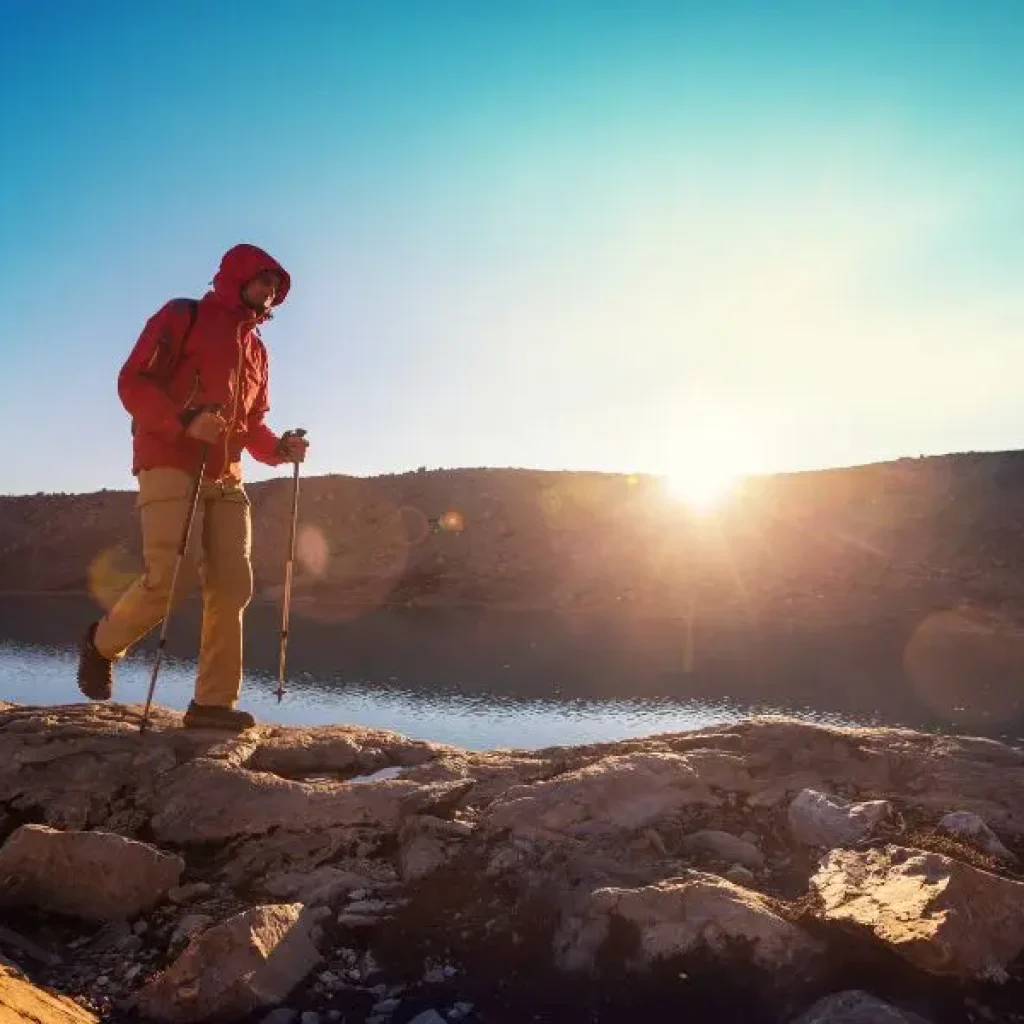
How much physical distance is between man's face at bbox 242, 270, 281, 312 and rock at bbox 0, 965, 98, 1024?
13.8 feet

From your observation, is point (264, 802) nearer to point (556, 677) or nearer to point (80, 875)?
point (80, 875)

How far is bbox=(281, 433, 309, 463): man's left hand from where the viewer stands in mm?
6641

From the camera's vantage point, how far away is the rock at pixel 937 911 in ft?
10.5

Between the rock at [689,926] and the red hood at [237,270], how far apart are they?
4.44m

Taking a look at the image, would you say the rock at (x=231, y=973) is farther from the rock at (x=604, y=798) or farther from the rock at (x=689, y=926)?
the rock at (x=604, y=798)

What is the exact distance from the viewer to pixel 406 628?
26.5 m

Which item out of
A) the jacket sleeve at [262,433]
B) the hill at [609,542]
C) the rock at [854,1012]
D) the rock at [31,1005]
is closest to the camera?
the rock at [31,1005]

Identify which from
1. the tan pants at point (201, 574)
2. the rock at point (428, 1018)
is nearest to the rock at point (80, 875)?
the rock at point (428, 1018)

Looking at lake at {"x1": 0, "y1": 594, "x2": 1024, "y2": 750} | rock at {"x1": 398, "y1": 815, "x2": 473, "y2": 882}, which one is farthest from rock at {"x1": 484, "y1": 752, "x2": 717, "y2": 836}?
lake at {"x1": 0, "y1": 594, "x2": 1024, "y2": 750}

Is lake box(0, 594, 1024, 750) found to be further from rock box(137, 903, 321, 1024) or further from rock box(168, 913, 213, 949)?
rock box(137, 903, 321, 1024)

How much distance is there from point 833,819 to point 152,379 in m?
4.79

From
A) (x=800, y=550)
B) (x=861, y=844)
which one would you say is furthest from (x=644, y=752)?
(x=800, y=550)

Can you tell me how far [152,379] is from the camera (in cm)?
572

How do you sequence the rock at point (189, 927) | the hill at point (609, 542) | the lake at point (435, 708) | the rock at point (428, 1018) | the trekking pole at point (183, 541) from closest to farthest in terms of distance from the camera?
the rock at point (428, 1018), the rock at point (189, 927), the trekking pole at point (183, 541), the lake at point (435, 708), the hill at point (609, 542)
